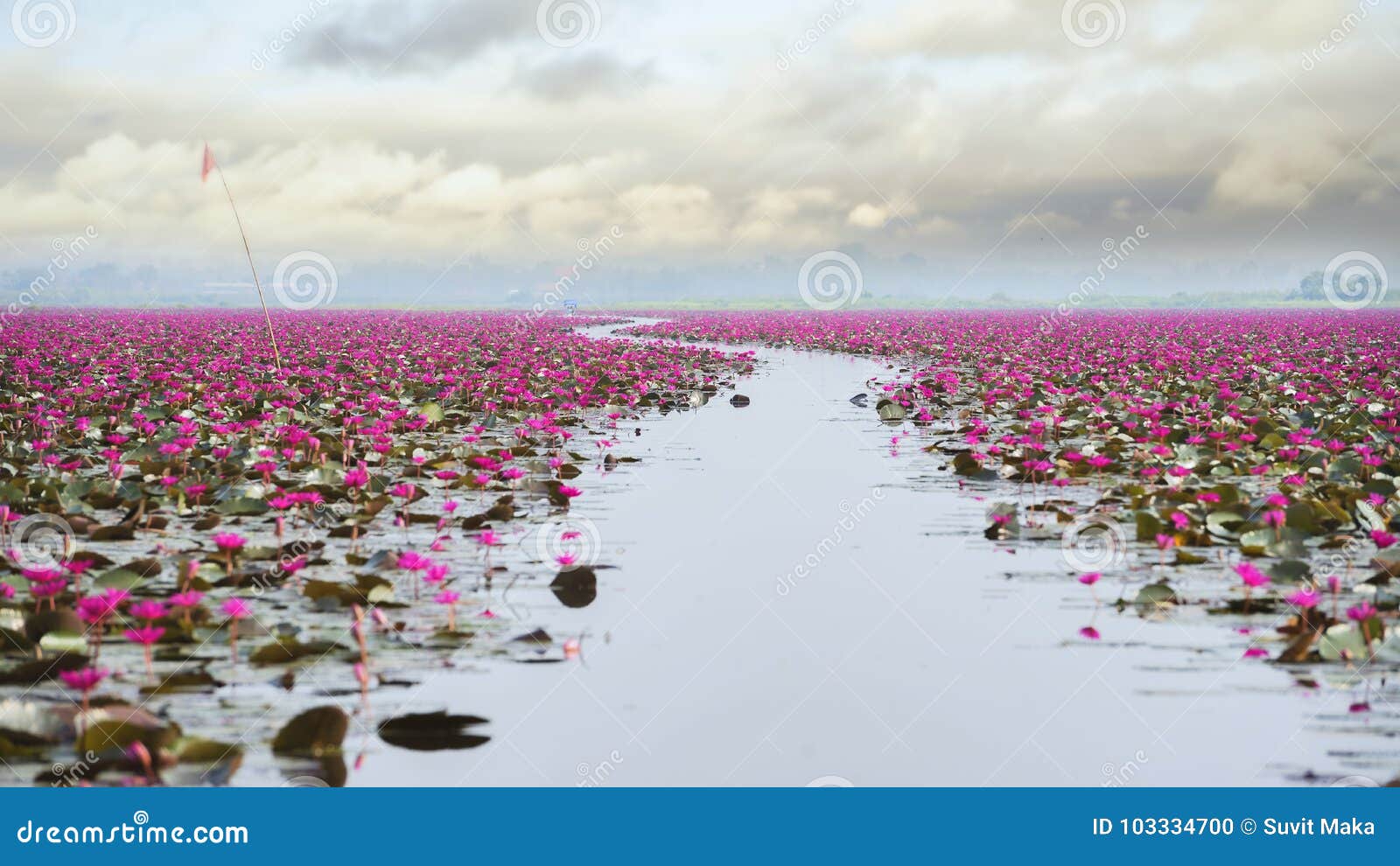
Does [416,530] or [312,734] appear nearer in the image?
[312,734]

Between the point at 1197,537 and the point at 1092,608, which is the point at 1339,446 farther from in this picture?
the point at 1092,608

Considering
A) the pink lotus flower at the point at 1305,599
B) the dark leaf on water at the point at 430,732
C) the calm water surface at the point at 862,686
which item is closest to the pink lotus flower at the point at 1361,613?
the pink lotus flower at the point at 1305,599

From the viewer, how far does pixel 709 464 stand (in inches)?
500

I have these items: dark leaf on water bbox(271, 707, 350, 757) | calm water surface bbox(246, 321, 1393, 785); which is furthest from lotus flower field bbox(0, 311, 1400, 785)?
calm water surface bbox(246, 321, 1393, 785)

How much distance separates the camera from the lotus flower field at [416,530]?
4.87 m

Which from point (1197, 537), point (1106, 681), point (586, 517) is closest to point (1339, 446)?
point (1197, 537)

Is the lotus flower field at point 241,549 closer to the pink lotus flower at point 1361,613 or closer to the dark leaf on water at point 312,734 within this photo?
the dark leaf on water at point 312,734

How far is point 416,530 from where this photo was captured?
859 centimetres

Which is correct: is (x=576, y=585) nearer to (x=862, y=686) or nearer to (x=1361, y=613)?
(x=862, y=686)

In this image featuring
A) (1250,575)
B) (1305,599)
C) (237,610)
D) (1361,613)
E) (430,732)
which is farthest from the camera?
(1250,575)

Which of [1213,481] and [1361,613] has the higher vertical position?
[1213,481]

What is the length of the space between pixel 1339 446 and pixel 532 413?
1123cm

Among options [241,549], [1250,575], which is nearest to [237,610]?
[241,549]

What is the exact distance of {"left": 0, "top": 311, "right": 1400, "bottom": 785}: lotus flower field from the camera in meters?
4.87
